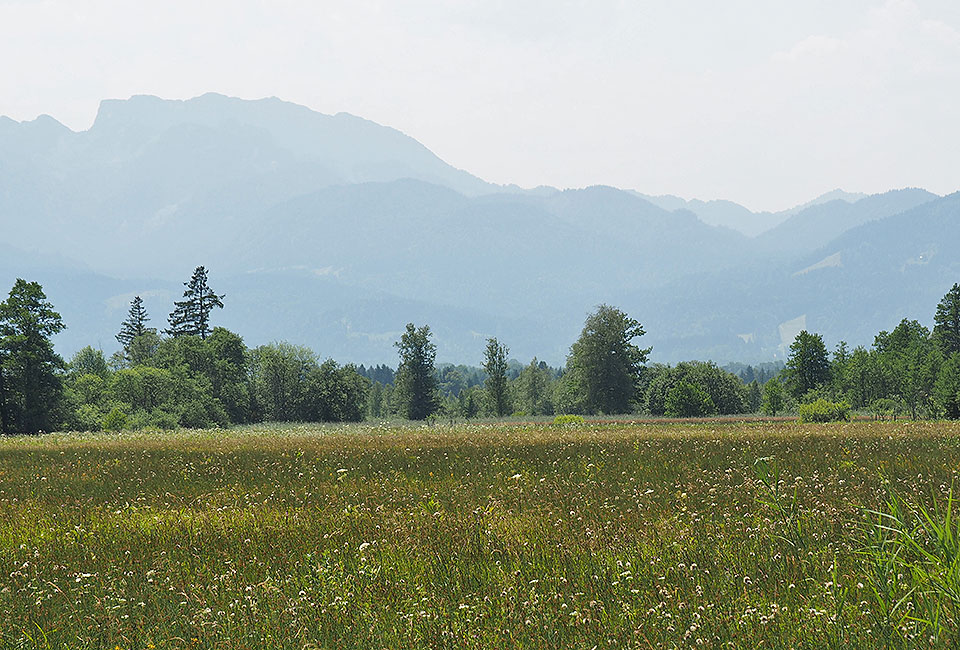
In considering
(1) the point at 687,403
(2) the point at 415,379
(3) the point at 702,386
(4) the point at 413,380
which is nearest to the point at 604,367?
(3) the point at 702,386

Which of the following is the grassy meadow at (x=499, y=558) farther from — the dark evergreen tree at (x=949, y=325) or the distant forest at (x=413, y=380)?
the dark evergreen tree at (x=949, y=325)

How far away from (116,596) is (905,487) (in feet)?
40.9

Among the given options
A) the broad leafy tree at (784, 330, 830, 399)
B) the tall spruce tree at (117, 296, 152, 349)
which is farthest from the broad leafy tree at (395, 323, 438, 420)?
the tall spruce tree at (117, 296, 152, 349)

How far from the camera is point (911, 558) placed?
8.12 m

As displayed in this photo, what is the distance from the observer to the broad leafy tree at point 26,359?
59.5 metres

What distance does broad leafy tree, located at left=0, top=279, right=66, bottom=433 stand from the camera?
59.5 meters

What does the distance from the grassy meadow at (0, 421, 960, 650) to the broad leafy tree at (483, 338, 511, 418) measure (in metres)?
87.4

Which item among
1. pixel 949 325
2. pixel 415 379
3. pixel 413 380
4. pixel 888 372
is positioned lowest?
pixel 888 372

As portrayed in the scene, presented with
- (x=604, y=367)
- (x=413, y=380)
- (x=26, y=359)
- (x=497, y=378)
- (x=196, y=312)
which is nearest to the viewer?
(x=26, y=359)

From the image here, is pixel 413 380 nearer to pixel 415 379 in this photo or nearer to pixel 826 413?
pixel 415 379

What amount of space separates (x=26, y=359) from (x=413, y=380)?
58.2 metres

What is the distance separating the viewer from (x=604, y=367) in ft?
337

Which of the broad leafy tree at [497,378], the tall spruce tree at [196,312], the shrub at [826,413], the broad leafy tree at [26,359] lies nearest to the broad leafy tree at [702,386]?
the broad leafy tree at [497,378]

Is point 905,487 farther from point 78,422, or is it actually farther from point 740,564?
point 78,422
